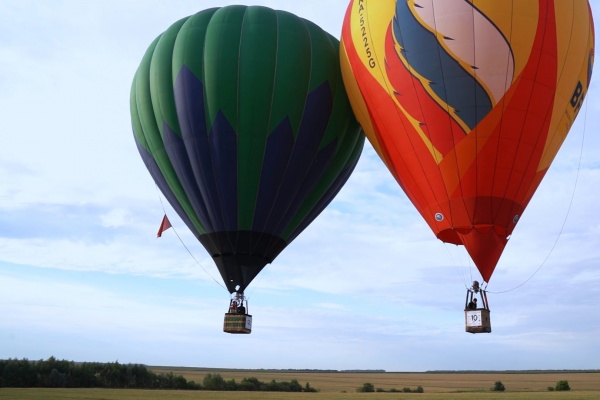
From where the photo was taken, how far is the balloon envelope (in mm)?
17297

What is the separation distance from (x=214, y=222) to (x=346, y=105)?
4.61 metres

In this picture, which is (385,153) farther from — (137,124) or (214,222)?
(137,124)

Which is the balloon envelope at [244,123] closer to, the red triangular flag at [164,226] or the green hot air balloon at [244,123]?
the green hot air balloon at [244,123]

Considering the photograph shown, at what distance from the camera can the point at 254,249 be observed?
1786cm

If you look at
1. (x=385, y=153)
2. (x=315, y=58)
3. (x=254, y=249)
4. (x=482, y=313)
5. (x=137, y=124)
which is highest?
(x=315, y=58)

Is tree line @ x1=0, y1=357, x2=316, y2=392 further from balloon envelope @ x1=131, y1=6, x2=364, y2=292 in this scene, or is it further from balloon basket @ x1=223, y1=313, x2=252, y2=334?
balloon basket @ x1=223, y1=313, x2=252, y2=334

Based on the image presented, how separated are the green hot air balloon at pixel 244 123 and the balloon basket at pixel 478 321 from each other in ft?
21.0

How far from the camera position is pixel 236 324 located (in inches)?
665

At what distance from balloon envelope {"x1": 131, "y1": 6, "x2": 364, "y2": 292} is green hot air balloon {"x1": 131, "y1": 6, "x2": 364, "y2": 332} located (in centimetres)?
3

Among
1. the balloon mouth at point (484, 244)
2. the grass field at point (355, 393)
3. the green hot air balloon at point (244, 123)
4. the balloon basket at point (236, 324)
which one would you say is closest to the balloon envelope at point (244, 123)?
the green hot air balloon at point (244, 123)

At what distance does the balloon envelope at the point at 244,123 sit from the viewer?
17.3 metres

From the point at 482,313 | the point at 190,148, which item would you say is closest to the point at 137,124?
the point at 190,148

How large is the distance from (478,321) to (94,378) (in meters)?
22.6

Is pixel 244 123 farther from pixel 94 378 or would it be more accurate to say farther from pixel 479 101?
pixel 94 378
